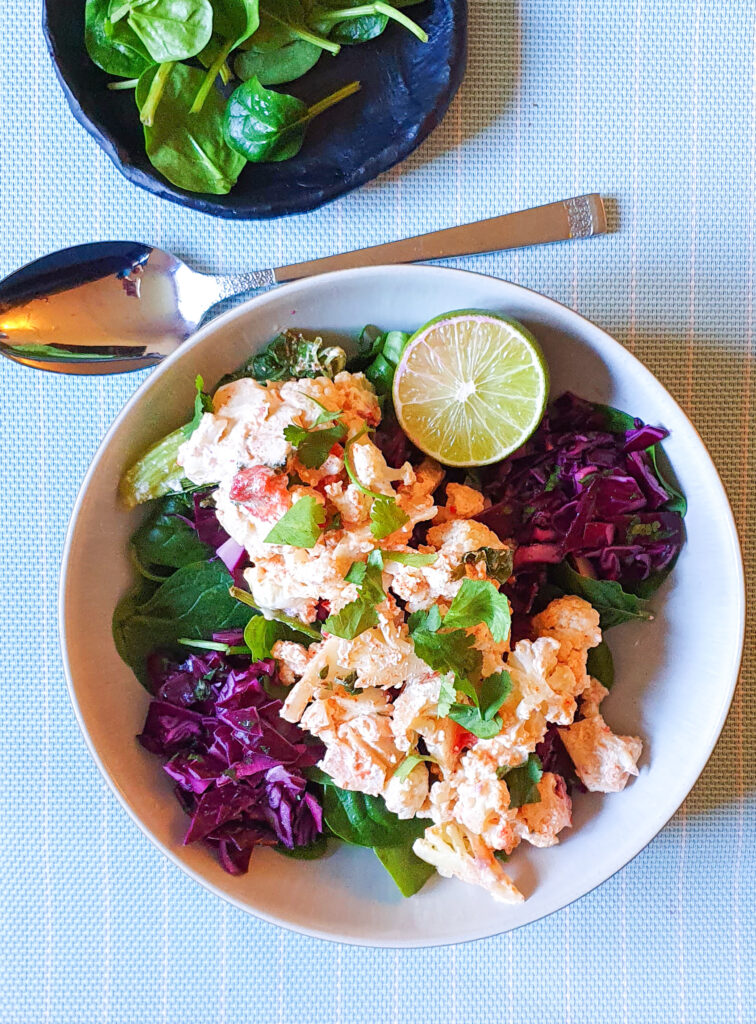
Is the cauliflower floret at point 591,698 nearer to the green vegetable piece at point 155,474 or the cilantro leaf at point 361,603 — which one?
the cilantro leaf at point 361,603

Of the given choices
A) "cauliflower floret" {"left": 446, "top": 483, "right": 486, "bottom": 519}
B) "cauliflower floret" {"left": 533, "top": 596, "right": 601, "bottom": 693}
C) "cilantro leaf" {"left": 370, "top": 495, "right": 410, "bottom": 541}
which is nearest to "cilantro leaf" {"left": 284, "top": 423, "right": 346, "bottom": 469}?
"cilantro leaf" {"left": 370, "top": 495, "right": 410, "bottom": 541}

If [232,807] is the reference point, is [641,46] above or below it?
above

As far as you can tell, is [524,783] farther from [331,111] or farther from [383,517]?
[331,111]

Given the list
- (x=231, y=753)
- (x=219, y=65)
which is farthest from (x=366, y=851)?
(x=219, y=65)

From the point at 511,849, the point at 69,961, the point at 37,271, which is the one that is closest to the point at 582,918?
the point at 511,849

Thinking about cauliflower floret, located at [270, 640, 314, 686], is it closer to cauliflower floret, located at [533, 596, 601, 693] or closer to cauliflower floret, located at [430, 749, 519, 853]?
cauliflower floret, located at [430, 749, 519, 853]

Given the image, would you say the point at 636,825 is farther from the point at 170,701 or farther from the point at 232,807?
the point at 170,701
